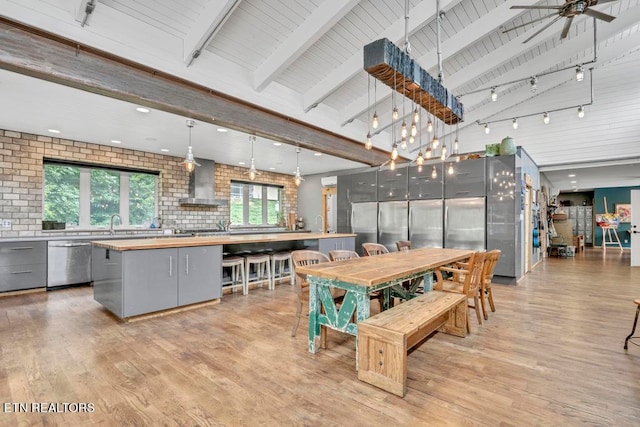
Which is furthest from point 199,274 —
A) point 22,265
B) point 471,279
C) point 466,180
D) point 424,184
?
point 466,180

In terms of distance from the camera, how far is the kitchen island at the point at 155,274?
3.27m

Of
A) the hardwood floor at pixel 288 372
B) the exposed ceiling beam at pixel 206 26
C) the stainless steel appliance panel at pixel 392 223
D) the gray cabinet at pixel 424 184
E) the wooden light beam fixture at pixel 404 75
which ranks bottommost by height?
the hardwood floor at pixel 288 372

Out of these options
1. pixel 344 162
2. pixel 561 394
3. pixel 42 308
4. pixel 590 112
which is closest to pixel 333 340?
pixel 561 394

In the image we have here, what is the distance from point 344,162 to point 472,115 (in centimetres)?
350

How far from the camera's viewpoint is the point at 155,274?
136 inches

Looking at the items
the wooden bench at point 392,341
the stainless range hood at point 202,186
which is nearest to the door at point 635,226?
the wooden bench at point 392,341

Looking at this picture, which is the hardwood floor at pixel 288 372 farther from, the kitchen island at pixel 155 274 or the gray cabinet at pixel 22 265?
the gray cabinet at pixel 22 265

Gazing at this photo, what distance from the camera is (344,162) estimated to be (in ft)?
25.3

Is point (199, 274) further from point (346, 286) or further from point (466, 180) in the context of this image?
point (466, 180)

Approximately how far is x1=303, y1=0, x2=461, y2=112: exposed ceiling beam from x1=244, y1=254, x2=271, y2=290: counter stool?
2.41 metres

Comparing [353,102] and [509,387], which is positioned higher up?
[353,102]

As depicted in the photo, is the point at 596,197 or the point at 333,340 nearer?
the point at 333,340

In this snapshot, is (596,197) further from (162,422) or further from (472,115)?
(162,422)

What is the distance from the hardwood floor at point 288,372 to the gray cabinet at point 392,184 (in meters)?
3.50
